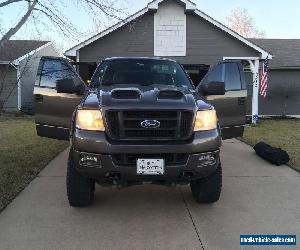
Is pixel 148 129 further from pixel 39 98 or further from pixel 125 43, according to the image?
pixel 125 43

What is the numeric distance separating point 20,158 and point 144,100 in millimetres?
4629

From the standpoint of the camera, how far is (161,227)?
462cm

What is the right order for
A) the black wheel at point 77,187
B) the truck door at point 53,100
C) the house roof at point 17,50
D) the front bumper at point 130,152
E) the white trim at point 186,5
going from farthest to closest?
the house roof at point 17,50, the white trim at point 186,5, the truck door at point 53,100, the black wheel at point 77,187, the front bumper at point 130,152

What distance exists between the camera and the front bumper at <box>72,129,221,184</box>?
4492 mm

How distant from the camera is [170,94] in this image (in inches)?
194

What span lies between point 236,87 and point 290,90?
16258 millimetres

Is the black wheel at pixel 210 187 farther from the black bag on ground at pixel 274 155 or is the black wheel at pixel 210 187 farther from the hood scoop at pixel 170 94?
the black bag on ground at pixel 274 155

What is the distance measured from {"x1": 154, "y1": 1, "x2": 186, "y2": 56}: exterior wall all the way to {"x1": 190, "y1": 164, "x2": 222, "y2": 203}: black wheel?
487 inches

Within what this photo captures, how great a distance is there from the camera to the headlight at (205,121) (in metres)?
4.71

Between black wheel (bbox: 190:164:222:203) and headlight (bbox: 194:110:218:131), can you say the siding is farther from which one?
headlight (bbox: 194:110:218:131)

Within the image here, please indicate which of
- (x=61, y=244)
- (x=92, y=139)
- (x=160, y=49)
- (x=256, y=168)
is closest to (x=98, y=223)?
(x=61, y=244)

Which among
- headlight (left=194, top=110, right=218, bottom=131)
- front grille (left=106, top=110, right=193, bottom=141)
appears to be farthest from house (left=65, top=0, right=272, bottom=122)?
front grille (left=106, top=110, right=193, bottom=141)

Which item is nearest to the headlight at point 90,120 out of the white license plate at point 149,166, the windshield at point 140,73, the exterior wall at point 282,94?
the white license plate at point 149,166

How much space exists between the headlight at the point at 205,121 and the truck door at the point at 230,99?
6.00ft
